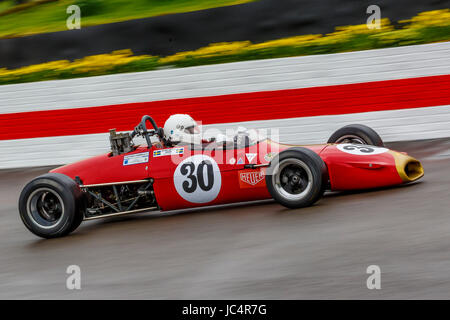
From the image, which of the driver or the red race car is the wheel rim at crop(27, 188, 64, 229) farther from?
the driver

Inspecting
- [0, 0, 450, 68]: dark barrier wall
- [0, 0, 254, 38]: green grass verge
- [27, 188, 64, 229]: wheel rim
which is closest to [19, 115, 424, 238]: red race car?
[27, 188, 64, 229]: wheel rim

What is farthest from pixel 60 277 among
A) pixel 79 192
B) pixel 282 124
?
pixel 282 124

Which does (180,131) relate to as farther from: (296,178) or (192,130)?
(296,178)

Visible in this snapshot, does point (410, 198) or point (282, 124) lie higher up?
point (282, 124)

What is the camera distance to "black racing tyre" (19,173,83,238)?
21.6ft

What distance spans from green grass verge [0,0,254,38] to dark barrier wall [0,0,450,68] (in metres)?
1.37

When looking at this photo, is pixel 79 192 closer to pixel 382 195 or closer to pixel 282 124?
pixel 382 195

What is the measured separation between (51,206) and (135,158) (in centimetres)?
101

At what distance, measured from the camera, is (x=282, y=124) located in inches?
388

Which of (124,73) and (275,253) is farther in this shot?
(124,73)

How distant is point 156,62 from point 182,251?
5.92 m

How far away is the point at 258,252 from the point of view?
17.1 ft

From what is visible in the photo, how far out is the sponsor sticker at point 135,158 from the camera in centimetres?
696

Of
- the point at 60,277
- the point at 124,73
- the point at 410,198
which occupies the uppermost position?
the point at 124,73
